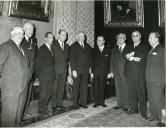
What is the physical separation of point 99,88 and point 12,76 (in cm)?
245

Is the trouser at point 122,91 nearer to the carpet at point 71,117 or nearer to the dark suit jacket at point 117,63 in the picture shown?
the dark suit jacket at point 117,63

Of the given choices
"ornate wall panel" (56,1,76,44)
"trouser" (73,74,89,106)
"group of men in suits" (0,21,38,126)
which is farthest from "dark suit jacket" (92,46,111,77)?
"group of men in suits" (0,21,38,126)


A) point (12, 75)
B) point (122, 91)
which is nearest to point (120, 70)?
point (122, 91)

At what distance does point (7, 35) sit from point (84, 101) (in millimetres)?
2382

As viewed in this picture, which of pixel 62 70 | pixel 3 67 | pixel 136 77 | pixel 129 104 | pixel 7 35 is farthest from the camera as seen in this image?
pixel 7 35

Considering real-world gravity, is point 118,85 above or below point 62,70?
below

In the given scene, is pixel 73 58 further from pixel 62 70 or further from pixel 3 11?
pixel 3 11

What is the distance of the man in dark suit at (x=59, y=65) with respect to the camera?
16.4 ft

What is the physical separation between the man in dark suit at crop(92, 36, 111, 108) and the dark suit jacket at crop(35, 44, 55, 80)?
114 cm

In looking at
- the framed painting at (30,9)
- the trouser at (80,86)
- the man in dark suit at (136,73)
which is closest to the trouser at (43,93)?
the trouser at (80,86)

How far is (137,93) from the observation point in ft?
14.3

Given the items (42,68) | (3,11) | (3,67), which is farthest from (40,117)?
(3,11)

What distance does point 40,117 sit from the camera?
4.33 meters

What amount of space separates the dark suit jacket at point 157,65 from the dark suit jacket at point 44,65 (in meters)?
1.94
